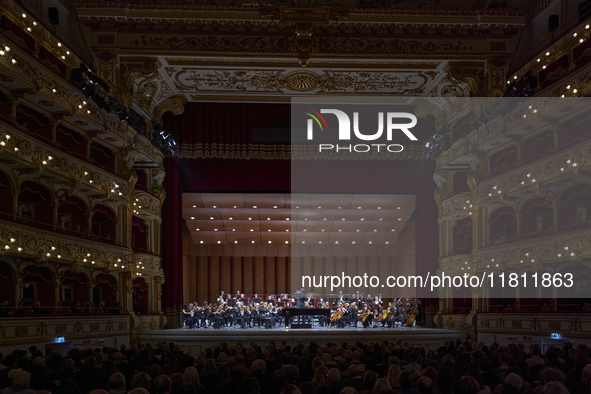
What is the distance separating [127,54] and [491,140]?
1216 centimetres

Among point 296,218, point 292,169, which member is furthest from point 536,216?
point 296,218

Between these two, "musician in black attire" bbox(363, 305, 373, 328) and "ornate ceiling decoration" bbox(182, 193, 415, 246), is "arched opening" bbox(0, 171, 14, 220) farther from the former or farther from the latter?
"musician in black attire" bbox(363, 305, 373, 328)

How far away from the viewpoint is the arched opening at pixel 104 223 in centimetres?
2086

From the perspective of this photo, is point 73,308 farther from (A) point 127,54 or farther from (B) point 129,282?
(A) point 127,54

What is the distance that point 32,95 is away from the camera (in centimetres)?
1568

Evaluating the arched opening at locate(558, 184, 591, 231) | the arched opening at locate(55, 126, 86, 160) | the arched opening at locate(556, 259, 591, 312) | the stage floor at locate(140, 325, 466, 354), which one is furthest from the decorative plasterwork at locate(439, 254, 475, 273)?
the arched opening at locate(55, 126, 86, 160)

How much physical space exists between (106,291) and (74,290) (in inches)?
61.8

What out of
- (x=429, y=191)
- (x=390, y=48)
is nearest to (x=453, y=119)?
(x=429, y=191)

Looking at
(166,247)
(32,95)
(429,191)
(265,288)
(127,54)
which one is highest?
(127,54)

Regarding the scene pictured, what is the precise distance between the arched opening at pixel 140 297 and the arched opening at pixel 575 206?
574 inches

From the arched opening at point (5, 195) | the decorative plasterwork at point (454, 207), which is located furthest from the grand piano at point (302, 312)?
the arched opening at point (5, 195)

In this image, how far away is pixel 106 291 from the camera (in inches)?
832

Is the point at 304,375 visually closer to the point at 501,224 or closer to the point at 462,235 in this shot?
the point at 501,224

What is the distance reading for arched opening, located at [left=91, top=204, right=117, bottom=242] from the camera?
20859mm
